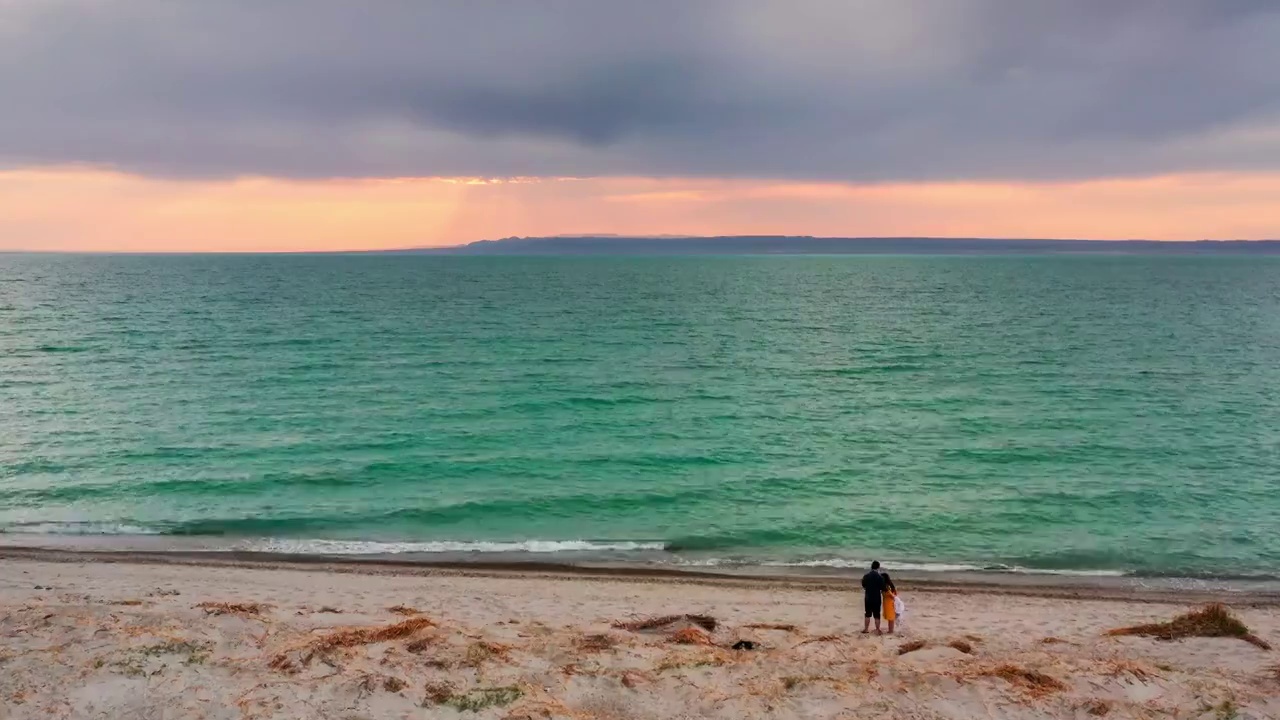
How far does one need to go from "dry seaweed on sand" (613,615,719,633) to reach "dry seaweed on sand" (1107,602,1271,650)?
8.68 m

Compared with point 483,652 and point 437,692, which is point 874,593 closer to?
point 483,652

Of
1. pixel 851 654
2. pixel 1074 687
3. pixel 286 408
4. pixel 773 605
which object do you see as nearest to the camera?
pixel 1074 687

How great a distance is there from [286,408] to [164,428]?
18.3 feet

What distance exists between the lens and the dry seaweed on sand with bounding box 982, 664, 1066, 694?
13.4 meters

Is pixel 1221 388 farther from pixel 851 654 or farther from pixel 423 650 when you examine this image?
pixel 423 650

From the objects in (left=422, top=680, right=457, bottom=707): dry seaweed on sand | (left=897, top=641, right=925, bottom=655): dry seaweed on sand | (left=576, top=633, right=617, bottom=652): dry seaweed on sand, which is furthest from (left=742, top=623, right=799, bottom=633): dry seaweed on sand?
(left=422, top=680, right=457, bottom=707): dry seaweed on sand

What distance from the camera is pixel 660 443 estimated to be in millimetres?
35500

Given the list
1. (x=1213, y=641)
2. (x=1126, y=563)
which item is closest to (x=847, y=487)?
(x=1126, y=563)

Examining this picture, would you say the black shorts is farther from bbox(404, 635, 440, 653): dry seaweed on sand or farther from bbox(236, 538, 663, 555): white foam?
bbox(404, 635, 440, 653): dry seaweed on sand

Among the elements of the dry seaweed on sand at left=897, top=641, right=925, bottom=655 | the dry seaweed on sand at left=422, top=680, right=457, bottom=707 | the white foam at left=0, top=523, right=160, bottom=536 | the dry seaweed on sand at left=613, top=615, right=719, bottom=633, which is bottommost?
the white foam at left=0, top=523, right=160, bottom=536

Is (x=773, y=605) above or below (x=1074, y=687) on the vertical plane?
below

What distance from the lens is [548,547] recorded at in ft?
81.8

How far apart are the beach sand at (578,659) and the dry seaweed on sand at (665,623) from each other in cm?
10

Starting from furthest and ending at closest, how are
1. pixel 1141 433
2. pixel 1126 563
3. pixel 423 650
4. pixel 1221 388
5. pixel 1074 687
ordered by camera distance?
pixel 1221 388 → pixel 1141 433 → pixel 1126 563 → pixel 423 650 → pixel 1074 687
